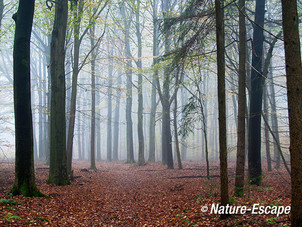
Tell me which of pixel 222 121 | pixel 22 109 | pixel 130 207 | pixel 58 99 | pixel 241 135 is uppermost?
pixel 58 99

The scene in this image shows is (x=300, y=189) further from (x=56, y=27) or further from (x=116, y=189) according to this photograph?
(x=56, y=27)

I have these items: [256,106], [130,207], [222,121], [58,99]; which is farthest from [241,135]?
[58,99]

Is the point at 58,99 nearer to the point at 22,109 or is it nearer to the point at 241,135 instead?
the point at 22,109

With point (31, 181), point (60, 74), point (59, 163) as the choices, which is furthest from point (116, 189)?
point (60, 74)

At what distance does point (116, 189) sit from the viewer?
10430 mm

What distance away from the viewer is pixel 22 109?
699 cm

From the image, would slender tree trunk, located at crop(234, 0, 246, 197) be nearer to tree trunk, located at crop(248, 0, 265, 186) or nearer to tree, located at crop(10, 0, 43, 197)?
tree trunk, located at crop(248, 0, 265, 186)

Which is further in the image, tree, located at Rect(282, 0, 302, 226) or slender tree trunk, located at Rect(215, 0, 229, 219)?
slender tree trunk, located at Rect(215, 0, 229, 219)

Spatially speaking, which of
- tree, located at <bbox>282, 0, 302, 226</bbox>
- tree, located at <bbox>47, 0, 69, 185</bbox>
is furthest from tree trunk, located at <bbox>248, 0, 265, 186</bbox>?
tree, located at <bbox>47, 0, 69, 185</bbox>

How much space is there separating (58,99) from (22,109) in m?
3.09

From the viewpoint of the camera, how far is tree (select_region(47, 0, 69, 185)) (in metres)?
9.89

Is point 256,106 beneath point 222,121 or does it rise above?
above

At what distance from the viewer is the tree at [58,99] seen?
9.89 metres

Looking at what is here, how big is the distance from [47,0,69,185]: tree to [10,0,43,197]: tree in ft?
9.05
